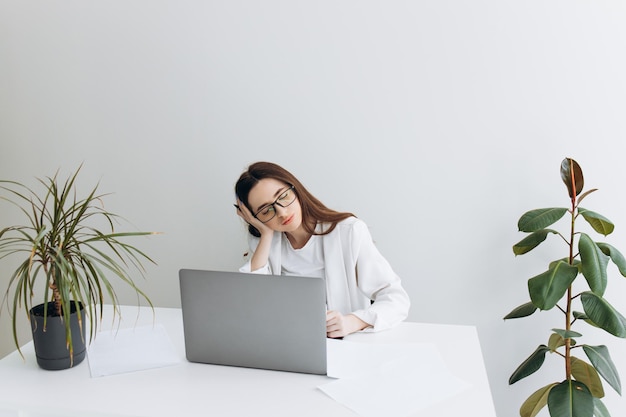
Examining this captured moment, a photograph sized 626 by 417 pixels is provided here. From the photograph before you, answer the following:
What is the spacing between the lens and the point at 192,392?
57.4 inches

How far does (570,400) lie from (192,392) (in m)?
1.42

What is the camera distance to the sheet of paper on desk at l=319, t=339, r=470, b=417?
136cm

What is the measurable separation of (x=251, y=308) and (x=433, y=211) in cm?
130

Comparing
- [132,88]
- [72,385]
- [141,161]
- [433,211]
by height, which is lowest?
[72,385]

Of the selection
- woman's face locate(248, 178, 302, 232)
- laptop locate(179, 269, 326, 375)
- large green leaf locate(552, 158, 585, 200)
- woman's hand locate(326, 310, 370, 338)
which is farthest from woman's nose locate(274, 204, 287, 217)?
large green leaf locate(552, 158, 585, 200)

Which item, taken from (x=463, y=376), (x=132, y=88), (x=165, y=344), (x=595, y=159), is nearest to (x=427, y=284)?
(x=595, y=159)

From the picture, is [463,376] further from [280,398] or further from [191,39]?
[191,39]

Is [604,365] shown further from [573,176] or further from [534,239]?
[573,176]

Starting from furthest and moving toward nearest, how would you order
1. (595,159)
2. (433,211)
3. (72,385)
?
(433,211)
(595,159)
(72,385)

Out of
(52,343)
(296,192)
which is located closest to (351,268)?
(296,192)

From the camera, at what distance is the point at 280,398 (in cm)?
141

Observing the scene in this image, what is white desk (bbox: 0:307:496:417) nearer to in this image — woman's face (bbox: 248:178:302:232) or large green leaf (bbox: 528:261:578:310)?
large green leaf (bbox: 528:261:578:310)

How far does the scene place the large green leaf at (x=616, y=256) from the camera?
6.94 feet

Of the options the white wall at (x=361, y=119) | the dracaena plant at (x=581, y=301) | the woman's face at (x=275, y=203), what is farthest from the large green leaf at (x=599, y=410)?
the woman's face at (x=275, y=203)
